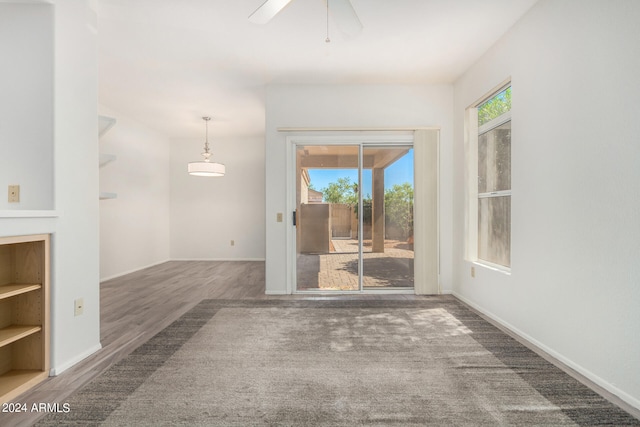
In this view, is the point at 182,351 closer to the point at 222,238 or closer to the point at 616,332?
the point at 616,332

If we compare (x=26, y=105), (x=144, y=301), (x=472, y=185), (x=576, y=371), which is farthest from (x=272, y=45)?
(x=576, y=371)

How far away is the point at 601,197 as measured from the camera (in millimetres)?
1879

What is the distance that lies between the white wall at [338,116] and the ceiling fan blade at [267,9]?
198cm

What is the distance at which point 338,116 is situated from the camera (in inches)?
157

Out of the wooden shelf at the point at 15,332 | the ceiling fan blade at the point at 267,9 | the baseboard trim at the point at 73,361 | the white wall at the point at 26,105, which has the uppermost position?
the ceiling fan blade at the point at 267,9

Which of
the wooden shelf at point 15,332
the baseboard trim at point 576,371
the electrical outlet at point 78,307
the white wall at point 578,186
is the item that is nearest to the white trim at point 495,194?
the white wall at point 578,186

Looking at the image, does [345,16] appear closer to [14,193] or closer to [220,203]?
[14,193]

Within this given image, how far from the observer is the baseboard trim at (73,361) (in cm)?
199

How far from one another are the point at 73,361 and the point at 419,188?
367 cm

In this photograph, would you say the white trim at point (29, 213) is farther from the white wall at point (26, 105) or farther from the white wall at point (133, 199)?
the white wall at point (133, 199)

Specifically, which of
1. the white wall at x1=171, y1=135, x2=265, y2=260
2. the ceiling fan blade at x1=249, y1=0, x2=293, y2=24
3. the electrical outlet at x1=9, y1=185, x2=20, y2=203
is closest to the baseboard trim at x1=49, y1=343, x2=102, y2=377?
the electrical outlet at x1=9, y1=185, x2=20, y2=203

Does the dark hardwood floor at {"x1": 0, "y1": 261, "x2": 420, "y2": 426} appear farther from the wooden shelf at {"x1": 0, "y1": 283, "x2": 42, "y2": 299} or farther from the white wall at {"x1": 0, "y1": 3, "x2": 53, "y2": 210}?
the white wall at {"x1": 0, "y1": 3, "x2": 53, "y2": 210}

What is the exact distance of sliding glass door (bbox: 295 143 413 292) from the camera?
4074 millimetres

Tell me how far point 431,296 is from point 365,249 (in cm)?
98
